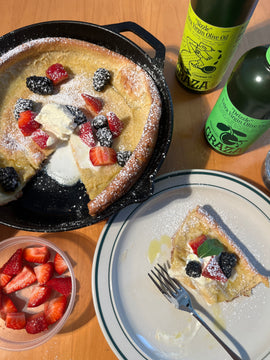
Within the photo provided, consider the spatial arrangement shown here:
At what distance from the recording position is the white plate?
3.63ft

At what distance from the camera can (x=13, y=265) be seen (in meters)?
1.20

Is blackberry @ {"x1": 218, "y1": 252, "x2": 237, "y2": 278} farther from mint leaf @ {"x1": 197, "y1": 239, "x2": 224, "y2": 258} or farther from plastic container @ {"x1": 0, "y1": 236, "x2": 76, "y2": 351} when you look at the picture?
plastic container @ {"x1": 0, "y1": 236, "x2": 76, "y2": 351}

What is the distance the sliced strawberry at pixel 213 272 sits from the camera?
112 centimetres

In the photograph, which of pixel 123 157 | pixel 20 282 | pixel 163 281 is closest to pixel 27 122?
pixel 123 157

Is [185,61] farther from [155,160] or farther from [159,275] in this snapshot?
[159,275]

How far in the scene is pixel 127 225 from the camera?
1.22m

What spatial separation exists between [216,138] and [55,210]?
29.7 inches

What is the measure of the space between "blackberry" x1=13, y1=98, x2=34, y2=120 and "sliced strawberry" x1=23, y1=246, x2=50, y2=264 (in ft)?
1.96

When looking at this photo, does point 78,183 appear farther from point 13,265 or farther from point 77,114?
point 13,265

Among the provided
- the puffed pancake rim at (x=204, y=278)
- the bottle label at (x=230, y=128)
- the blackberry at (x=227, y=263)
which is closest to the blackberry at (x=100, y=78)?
the bottle label at (x=230, y=128)

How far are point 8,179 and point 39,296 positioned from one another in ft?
1.59

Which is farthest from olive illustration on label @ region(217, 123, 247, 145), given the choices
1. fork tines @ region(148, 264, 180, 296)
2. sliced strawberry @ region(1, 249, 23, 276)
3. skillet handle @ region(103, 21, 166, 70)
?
sliced strawberry @ region(1, 249, 23, 276)

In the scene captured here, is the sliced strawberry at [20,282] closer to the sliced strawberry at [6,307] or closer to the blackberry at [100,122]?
the sliced strawberry at [6,307]

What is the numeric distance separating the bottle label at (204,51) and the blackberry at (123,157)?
472 millimetres
